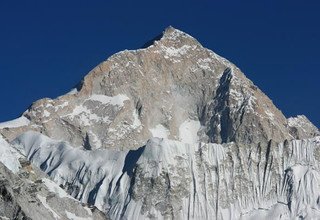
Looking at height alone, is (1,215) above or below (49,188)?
below

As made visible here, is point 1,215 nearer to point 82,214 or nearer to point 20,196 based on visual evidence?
point 20,196

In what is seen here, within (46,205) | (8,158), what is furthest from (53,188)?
(8,158)

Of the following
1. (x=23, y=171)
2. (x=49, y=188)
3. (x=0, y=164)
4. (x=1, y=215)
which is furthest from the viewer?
(x=49, y=188)

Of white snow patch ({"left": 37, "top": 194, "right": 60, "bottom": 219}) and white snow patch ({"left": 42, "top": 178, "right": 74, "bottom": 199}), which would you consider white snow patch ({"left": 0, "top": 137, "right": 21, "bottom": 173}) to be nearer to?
white snow patch ({"left": 37, "top": 194, "right": 60, "bottom": 219})

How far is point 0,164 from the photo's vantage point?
11000 cm

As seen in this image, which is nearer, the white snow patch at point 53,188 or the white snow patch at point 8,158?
the white snow patch at point 8,158

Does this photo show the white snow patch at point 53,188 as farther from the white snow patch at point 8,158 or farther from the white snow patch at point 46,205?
the white snow patch at point 8,158

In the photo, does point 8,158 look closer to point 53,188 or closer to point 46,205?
point 46,205

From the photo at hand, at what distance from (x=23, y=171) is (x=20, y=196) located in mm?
10031

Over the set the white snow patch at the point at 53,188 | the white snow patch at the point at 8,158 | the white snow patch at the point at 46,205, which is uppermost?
the white snow patch at the point at 53,188

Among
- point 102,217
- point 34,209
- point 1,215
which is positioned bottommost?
point 1,215

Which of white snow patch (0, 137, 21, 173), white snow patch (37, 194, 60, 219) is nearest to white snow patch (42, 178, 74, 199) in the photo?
white snow patch (37, 194, 60, 219)

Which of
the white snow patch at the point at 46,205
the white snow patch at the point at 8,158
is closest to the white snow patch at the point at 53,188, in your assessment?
the white snow patch at the point at 46,205

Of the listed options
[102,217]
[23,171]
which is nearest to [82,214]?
[102,217]
